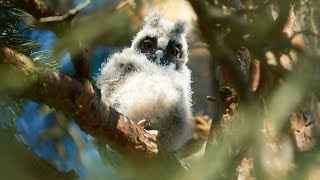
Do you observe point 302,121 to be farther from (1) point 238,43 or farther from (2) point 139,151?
(1) point 238,43

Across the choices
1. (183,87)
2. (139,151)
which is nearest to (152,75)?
(183,87)

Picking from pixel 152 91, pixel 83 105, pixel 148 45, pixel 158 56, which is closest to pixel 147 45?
pixel 148 45

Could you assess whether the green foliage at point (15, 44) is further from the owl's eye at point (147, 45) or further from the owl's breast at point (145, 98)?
the owl's eye at point (147, 45)

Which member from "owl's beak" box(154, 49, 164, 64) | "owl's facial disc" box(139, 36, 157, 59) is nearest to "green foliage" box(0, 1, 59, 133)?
"owl's beak" box(154, 49, 164, 64)

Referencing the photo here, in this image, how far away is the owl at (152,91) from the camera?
2.21 meters

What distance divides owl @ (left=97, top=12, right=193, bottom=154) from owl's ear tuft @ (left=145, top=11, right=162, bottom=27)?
0.48 ft

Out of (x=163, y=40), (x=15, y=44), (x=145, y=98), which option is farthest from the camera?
(x=163, y=40)

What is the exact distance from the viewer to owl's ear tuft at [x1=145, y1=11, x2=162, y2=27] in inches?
114

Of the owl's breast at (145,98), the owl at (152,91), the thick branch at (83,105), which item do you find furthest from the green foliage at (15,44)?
the owl's breast at (145,98)

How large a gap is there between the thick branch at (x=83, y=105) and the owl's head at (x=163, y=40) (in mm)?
1199

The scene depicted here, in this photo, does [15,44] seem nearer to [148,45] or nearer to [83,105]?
[83,105]

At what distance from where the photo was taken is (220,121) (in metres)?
1.70

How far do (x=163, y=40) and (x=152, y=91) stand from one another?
2.26 ft

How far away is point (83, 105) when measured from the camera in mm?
1264
